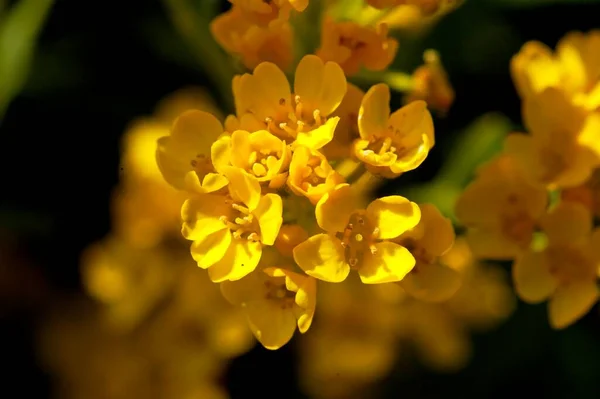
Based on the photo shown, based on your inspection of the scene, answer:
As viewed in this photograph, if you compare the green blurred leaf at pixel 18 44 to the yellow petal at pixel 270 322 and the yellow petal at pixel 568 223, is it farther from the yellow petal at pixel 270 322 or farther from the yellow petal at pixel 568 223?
the yellow petal at pixel 568 223

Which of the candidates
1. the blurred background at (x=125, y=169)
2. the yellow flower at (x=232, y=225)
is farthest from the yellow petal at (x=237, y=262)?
the blurred background at (x=125, y=169)

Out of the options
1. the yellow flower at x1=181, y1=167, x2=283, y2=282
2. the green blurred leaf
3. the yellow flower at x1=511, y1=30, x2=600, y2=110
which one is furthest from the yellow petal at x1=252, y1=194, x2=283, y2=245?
the green blurred leaf

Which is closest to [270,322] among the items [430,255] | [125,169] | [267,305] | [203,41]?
[267,305]

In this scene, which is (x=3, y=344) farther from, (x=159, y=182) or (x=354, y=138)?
(x=354, y=138)

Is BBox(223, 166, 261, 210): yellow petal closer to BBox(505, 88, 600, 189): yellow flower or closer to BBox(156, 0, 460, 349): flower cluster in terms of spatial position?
BBox(156, 0, 460, 349): flower cluster

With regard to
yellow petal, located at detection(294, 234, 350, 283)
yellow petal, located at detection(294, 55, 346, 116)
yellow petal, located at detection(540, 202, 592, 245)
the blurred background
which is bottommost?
the blurred background

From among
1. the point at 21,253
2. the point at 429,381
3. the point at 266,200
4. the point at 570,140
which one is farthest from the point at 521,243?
the point at 21,253
